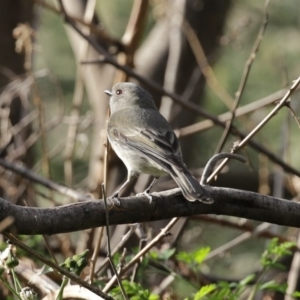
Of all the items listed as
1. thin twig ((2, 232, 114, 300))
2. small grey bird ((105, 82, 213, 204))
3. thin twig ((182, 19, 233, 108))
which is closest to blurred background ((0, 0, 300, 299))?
thin twig ((182, 19, 233, 108))

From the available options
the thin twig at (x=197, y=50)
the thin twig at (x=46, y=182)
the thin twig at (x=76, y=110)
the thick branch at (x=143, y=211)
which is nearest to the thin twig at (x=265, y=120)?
the thick branch at (x=143, y=211)

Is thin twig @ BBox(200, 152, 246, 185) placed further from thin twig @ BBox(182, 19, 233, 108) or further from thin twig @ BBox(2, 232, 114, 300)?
thin twig @ BBox(182, 19, 233, 108)

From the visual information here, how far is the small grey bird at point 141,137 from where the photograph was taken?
11.4 ft

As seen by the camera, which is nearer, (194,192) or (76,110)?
(194,192)

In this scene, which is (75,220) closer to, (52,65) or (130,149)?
(130,149)

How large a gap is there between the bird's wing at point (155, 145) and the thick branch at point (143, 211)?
28.2 inches

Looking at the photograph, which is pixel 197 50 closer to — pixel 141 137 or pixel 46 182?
pixel 141 137

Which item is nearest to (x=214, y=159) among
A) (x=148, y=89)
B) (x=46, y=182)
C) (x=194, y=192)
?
(x=194, y=192)

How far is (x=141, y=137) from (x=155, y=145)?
0.24 m

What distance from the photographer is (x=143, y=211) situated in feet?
7.63

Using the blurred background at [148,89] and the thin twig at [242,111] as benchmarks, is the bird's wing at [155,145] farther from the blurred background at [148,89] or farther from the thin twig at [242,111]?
the thin twig at [242,111]

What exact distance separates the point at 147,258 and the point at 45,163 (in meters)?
1.99

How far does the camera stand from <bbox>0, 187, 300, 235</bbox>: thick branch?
1945 millimetres

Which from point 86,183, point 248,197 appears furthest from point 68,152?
point 248,197
